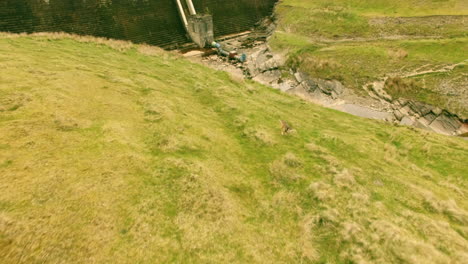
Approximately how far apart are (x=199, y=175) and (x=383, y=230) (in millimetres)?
8275

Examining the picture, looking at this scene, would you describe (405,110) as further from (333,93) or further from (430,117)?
(333,93)

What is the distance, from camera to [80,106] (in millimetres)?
15414

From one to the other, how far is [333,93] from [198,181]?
25804 mm

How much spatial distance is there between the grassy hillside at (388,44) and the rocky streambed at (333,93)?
1254 mm

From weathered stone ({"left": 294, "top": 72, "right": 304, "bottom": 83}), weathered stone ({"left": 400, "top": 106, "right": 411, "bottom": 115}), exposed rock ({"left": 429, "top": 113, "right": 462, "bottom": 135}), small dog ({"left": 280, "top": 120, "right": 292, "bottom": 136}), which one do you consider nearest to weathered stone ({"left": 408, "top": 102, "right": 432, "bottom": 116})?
weathered stone ({"left": 400, "top": 106, "right": 411, "bottom": 115})

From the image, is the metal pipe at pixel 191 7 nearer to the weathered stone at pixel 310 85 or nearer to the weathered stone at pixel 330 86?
the weathered stone at pixel 310 85

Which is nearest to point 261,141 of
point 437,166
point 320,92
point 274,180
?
point 274,180

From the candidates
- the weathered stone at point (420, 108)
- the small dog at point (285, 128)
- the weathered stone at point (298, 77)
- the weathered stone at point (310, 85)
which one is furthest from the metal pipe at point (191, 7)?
the weathered stone at point (420, 108)

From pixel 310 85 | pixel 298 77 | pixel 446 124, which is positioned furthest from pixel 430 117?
pixel 298 77

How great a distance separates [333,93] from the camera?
31.8 m

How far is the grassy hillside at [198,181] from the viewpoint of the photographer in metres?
8.71

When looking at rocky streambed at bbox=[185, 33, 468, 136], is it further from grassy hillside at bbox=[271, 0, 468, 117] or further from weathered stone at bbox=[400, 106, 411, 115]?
grassy hillside at bbox=[271, 0, 468, 117]

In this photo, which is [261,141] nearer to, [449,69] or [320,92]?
[320,92]

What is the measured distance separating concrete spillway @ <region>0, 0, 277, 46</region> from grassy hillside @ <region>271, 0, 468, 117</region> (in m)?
11.9
